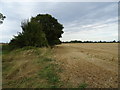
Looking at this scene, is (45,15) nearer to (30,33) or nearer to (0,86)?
(30,33)

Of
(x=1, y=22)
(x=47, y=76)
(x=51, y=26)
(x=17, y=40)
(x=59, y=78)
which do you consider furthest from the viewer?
(x=51, y=26)

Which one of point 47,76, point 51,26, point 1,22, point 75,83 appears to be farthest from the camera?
point 51,26

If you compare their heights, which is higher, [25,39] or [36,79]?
[25,39]

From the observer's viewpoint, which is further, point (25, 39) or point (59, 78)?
point (25, 39)

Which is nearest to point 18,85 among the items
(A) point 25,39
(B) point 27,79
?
(B) point 27,79

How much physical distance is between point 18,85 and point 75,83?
192 centimetres

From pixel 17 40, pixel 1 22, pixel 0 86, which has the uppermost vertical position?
pixel 1 22

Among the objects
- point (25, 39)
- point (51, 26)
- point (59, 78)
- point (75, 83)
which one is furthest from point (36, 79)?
point (51, 26)

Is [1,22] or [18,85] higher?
[1,22]

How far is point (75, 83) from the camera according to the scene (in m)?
5.51

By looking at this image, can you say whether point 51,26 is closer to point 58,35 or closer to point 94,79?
point 58,35

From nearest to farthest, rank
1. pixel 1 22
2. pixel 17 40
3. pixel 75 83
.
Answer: pixel 75 83 → pixel 1 22 → pixel 17 40

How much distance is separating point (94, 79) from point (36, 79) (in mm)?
1950

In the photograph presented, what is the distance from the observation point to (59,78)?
6086 millimetres
